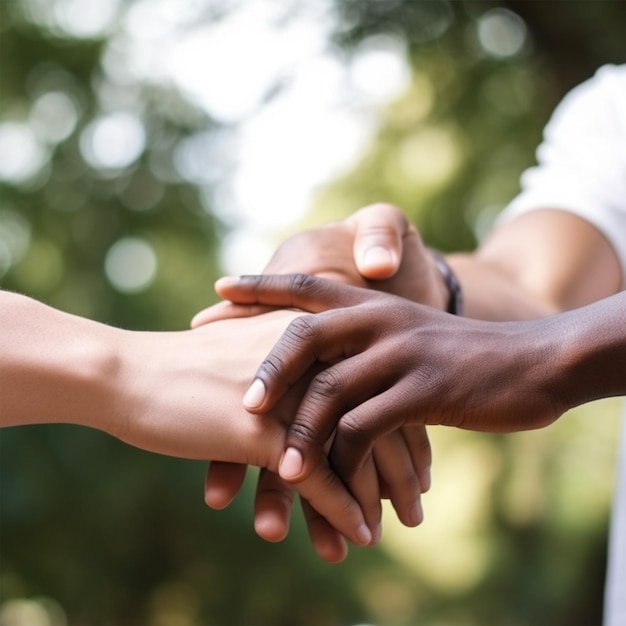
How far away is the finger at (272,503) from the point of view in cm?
116

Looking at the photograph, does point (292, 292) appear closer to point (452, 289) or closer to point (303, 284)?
point (303, 284)

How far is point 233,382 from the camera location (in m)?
1.18

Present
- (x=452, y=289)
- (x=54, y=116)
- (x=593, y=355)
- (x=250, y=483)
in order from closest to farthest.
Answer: (x=593, y=355) → (x=452, y=289) → (x=250, y=483) → (x=54, y=116)

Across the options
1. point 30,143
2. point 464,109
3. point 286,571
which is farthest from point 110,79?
point 286,571

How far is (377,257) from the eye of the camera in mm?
1349

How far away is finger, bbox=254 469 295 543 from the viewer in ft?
3.81

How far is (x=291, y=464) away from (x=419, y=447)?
24 centimetres

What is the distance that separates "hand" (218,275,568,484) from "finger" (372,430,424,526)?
82mm

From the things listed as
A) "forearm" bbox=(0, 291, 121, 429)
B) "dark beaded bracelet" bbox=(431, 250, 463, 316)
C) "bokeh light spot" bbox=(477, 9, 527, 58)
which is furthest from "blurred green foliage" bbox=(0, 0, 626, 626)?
"forearm" bbox=(0, 291, 121, 429)

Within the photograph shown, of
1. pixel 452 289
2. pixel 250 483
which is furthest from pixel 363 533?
pixel 250 483

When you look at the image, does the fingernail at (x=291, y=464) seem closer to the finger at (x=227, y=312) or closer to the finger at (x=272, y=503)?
the finger at (x=272, y=503)

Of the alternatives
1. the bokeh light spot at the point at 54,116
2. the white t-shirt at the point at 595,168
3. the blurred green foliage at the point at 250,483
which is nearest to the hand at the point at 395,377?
the white t-shirt at the point at 595,168

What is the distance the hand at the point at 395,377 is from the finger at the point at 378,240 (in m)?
0.26

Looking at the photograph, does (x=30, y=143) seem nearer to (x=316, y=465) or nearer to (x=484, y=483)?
(x=484, y=483)
